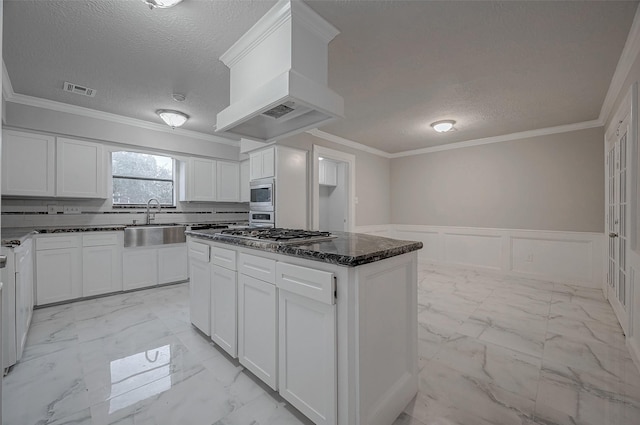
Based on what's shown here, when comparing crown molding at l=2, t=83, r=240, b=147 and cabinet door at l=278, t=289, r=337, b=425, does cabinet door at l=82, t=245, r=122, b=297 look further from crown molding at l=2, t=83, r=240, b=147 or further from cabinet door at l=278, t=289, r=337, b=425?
cabinet door at l=278, t=289, r=337, b=425

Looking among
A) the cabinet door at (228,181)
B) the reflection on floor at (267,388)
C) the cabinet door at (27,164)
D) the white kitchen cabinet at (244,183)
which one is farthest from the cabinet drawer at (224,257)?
the white kitchen cabinet at (244,183)

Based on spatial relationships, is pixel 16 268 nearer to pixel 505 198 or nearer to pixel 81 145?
pixel 81 145

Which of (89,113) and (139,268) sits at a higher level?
(89,113)

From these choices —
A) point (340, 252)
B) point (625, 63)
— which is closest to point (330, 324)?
point (340, 252)

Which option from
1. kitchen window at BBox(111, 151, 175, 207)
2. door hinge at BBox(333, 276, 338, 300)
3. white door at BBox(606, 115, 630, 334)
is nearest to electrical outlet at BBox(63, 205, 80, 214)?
kitchen window at BBox(111, 151, 175, 207)

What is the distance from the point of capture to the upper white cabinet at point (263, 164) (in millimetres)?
4070

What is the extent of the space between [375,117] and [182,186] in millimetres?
Answer: 3233

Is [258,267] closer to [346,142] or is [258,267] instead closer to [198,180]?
[198,180]

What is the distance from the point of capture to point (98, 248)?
3.55m

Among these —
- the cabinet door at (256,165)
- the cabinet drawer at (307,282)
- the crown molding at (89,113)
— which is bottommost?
the cabinet drawer at (307,282)

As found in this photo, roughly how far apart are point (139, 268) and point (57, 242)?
2.98 ft

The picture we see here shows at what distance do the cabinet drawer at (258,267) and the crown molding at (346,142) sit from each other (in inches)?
116

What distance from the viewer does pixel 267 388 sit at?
1824 mm

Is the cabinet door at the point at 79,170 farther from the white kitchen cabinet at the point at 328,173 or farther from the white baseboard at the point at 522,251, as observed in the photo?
the white baseboard at the point at 522,251
